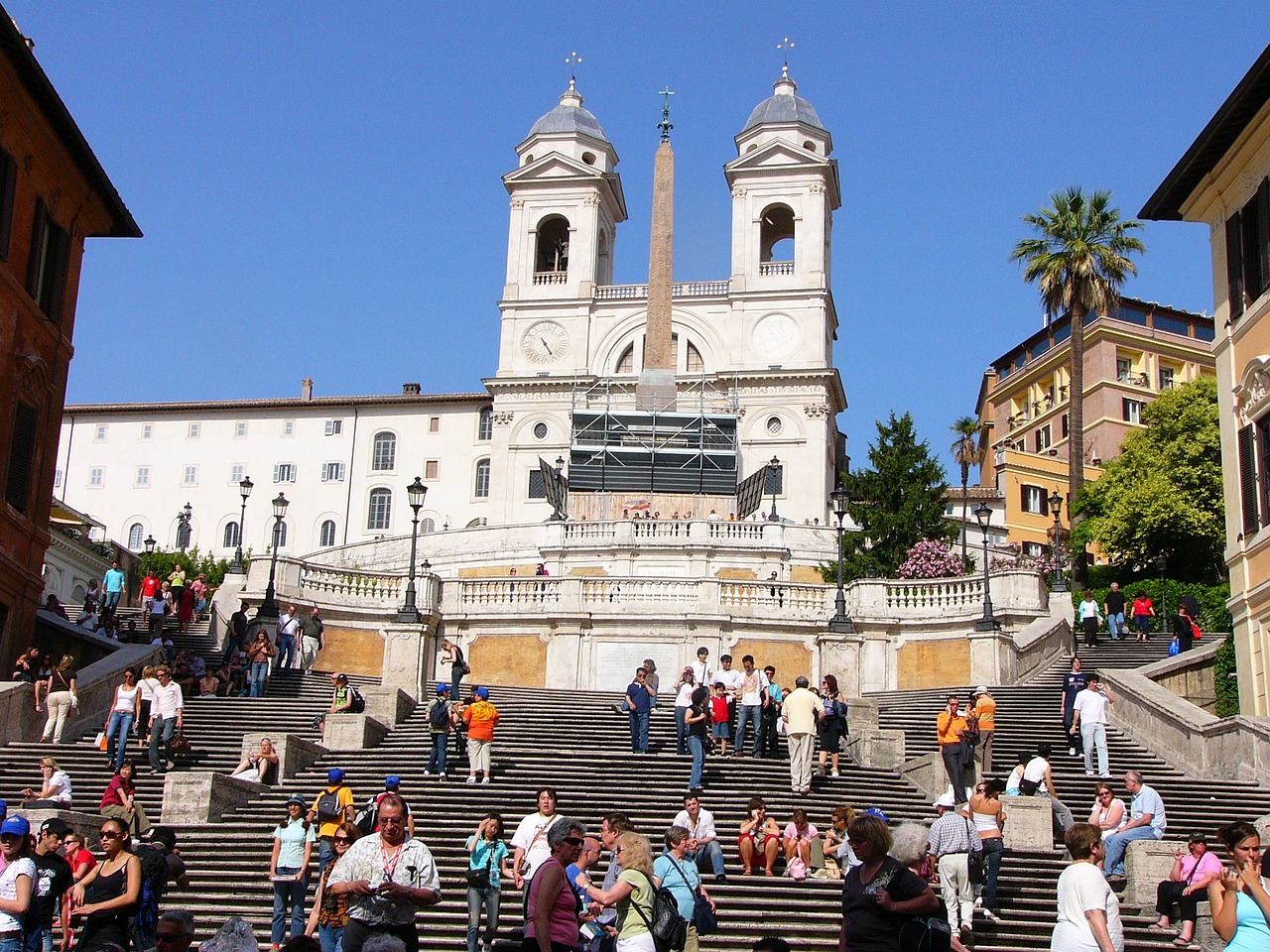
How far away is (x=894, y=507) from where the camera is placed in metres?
51.7

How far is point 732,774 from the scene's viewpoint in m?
20.9

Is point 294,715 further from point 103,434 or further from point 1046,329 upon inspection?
point 1046,329

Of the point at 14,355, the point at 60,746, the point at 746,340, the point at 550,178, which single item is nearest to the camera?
the point at 60,746

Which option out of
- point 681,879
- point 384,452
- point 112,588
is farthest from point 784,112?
point 681,879

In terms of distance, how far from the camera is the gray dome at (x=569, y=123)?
272ft

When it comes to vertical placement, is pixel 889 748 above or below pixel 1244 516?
below

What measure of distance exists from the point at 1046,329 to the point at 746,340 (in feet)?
75.6

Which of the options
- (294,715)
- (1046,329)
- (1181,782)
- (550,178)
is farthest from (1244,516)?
(1046,329)

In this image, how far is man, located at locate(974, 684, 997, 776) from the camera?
2067 centimetres

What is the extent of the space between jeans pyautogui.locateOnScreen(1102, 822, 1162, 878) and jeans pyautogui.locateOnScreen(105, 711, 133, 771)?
12.1 m

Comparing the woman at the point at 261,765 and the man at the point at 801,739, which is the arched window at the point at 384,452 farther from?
the man at the point at 801,739

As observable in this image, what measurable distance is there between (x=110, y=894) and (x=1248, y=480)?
2029cm

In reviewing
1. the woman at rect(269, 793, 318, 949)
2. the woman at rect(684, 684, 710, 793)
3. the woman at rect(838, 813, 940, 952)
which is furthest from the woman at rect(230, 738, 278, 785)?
the woman at rect(838, 813, 940, 952)

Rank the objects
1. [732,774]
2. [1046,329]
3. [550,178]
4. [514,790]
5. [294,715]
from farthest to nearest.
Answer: [1046,329], [550,178], [294,715], [732,774], [514,790]
